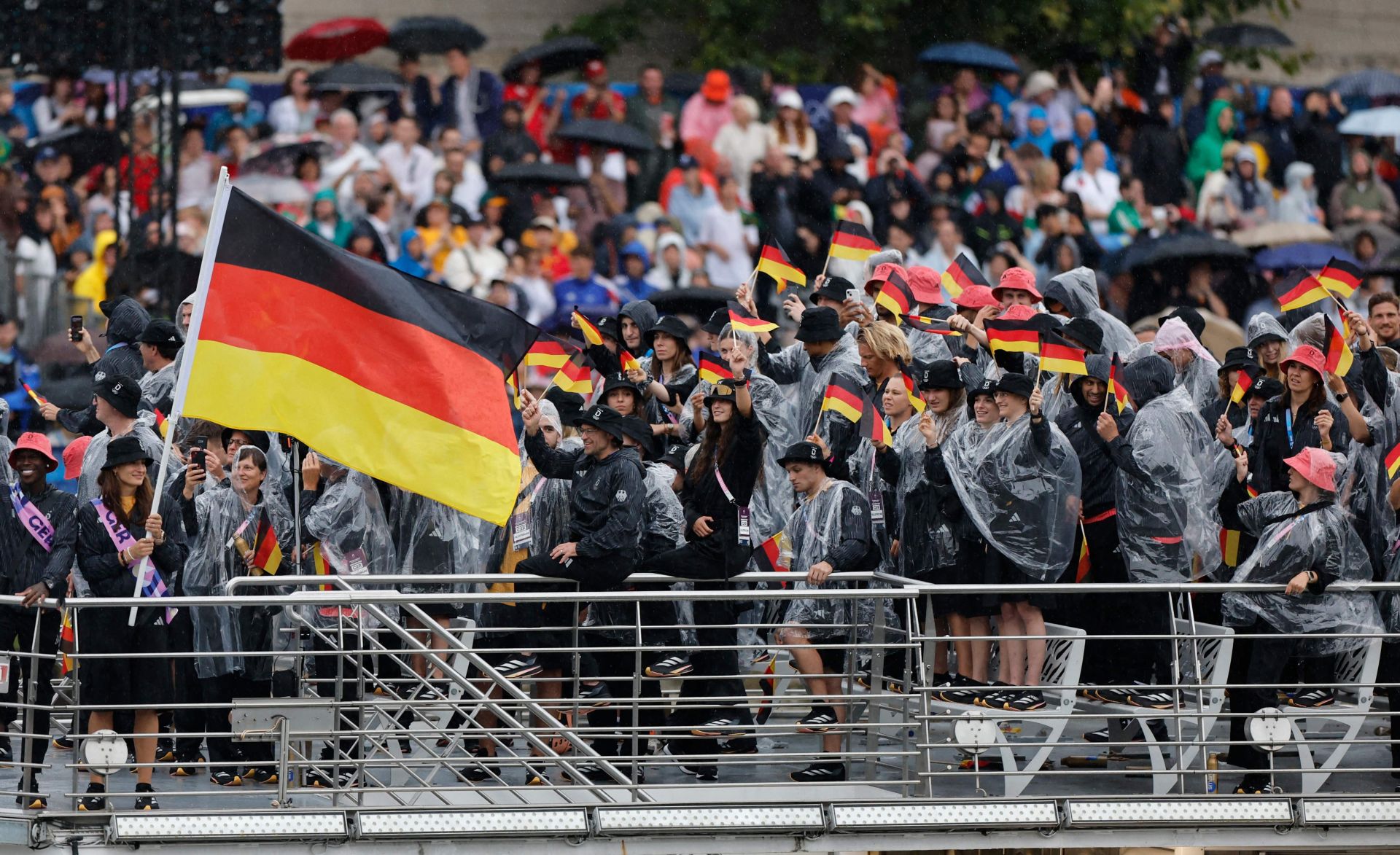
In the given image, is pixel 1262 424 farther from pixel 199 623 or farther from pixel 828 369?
pixel 199 623

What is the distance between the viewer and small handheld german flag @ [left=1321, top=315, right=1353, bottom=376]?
463 inches

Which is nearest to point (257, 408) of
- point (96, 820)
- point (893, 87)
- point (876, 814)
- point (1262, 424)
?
point (96, 820)

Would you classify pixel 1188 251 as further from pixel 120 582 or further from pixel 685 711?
pixel 120 582

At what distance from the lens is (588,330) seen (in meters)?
13.3

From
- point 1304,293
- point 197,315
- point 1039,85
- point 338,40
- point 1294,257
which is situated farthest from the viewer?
point 338,40

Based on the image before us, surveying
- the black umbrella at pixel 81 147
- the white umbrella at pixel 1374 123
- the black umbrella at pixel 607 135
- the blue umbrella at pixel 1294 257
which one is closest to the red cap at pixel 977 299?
the black umbrella at pixel 607 135

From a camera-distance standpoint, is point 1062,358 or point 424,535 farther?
point 424,535

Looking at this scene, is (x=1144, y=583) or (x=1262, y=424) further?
(x=1262, y=424)

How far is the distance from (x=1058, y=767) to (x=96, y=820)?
4.96 m

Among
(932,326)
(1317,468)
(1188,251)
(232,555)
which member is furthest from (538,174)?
(1317,468)

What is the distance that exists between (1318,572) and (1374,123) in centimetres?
1425

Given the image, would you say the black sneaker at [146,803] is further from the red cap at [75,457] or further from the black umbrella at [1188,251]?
the black umbrella at [1188,251]

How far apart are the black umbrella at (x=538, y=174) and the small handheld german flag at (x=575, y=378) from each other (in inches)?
288

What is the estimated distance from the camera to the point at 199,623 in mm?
12008
